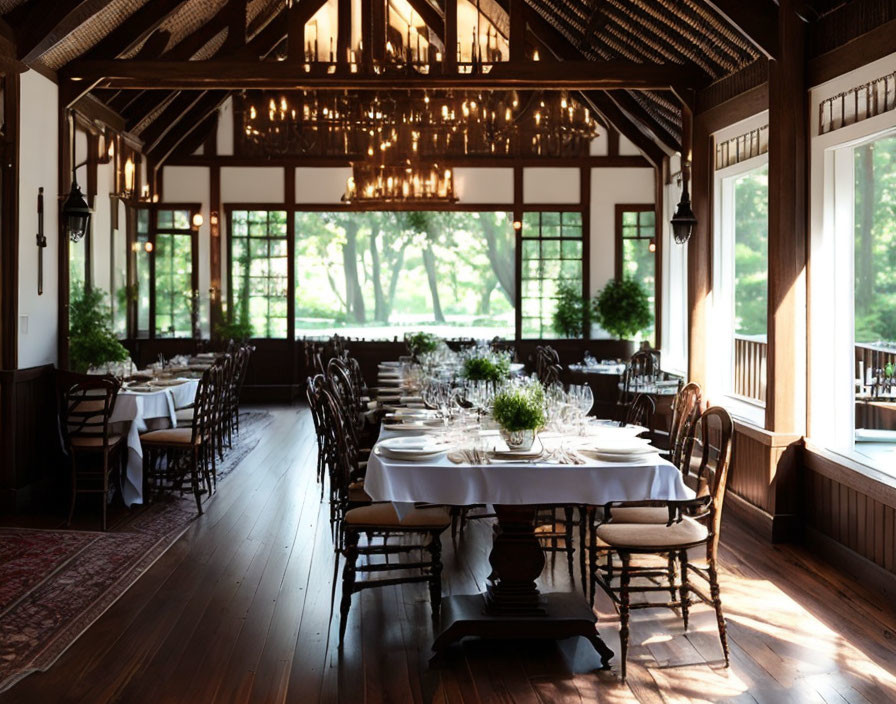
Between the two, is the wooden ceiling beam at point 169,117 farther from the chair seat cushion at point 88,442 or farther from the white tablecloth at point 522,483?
the white tablecloth at point 522,483

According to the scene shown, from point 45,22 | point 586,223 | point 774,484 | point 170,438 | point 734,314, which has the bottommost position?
point 774,484

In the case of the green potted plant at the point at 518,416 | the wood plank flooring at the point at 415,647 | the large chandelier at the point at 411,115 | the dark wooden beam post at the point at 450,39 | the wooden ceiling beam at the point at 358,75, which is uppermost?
the dark wooden beam post at the point at 450,39

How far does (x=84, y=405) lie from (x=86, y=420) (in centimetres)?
38

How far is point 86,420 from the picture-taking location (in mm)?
7352

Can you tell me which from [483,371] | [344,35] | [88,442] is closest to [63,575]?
[88,442]

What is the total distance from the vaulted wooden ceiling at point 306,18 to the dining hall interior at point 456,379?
48 mm

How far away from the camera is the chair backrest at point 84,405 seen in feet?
23.2

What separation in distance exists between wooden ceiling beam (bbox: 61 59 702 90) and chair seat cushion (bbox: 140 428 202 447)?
2978 mm

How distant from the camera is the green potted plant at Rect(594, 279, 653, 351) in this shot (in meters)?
14.3

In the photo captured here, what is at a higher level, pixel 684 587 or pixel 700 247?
pixel 700 247

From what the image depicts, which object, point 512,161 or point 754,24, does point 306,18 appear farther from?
point 512,161

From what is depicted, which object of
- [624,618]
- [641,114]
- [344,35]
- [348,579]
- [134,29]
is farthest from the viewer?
[641,114]

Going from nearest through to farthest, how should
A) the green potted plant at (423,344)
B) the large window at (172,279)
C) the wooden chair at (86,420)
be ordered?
the wooden chair at (86,420) → the green potted plant at (423,344) → the large window at (172,279)

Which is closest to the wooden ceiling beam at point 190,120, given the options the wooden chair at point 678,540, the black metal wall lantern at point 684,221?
the black metal wall lantern at point 684,221
